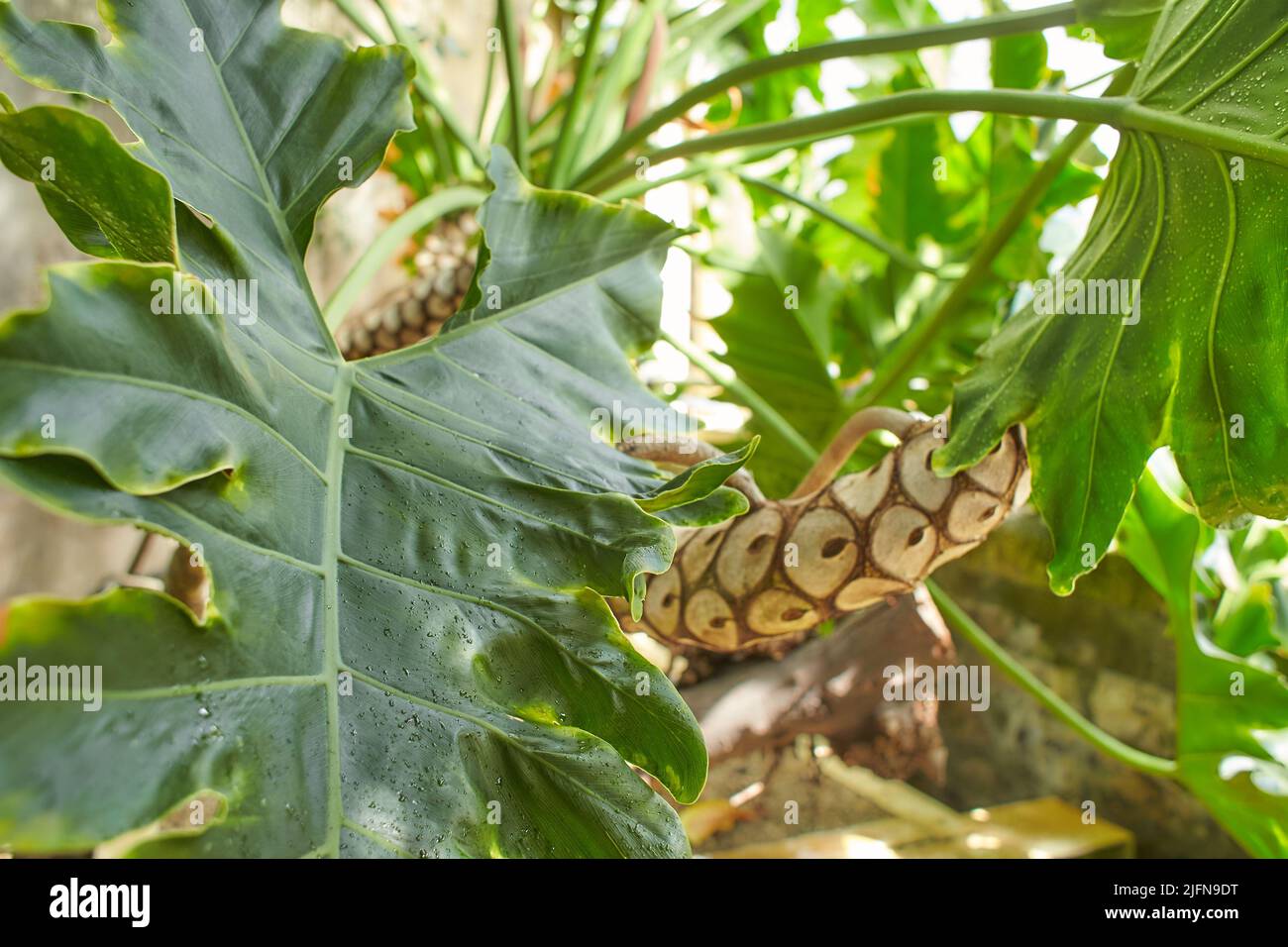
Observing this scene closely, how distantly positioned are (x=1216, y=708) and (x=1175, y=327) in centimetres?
53

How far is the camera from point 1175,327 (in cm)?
58

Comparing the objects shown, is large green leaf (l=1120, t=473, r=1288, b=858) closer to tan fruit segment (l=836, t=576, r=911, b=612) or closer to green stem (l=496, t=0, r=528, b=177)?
tan fruit segment (l=836, t=576, r=911, b=612)

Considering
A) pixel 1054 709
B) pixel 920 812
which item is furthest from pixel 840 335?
pixel 920 812

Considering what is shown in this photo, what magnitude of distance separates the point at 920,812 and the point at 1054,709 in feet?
2.71

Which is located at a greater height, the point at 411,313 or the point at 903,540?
the point at 411,313

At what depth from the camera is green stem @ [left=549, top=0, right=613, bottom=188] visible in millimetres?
965

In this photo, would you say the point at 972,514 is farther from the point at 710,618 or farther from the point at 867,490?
the point at 710,618

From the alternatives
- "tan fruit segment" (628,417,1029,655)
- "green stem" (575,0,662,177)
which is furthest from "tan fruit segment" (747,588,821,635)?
"green stem" (575,0,662,177)

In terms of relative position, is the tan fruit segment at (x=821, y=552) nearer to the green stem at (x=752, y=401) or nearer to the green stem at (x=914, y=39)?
the green stem at (x=752, y=401)

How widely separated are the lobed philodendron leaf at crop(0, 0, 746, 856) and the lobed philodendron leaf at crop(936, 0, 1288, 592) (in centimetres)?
26

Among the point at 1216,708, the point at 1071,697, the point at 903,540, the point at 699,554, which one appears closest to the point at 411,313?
the point at 699,554

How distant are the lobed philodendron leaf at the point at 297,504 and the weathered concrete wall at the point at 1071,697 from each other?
1386 mm

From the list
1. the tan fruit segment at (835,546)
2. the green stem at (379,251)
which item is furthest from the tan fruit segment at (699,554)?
the green stem at (379,251)
